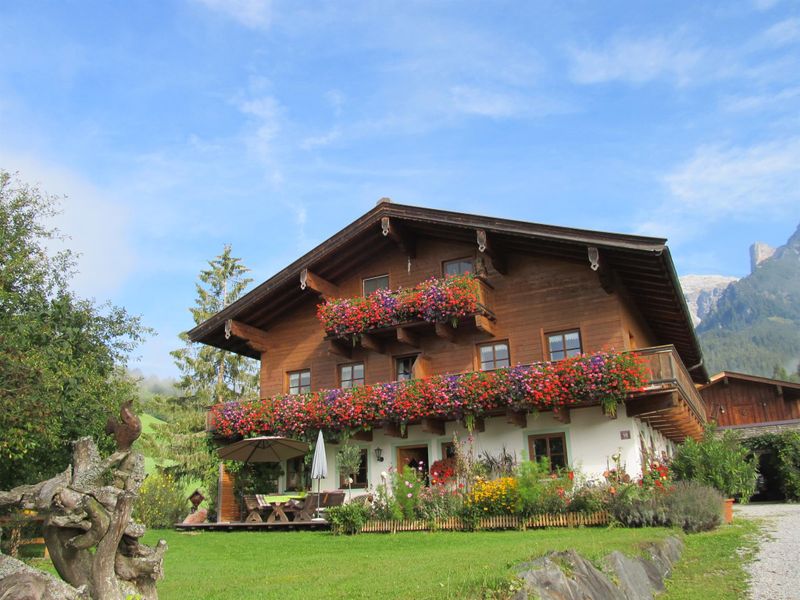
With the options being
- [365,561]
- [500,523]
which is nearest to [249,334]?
[500,523]

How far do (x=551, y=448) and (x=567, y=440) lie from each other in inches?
21.1

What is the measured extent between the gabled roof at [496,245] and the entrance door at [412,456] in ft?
20.5

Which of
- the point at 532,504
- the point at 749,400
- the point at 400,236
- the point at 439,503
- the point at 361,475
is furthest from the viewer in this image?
the point at 749,400

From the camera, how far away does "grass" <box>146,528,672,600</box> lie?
281 inches

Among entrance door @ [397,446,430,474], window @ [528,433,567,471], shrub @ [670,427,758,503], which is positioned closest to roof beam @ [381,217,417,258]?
entrance door @ [397,446,430,474]

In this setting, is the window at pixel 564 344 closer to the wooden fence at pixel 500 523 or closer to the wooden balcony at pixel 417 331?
the wooden balcony at pixel 417 331

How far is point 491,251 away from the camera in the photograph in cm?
2008

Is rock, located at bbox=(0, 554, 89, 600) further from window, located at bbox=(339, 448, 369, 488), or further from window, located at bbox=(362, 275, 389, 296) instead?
window, located at bbox=(362, 275, 389, 296)

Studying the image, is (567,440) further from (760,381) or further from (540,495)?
(760,381)

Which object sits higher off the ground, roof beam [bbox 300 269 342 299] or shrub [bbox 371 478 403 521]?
roof beam [bbox 300 269 342 299]

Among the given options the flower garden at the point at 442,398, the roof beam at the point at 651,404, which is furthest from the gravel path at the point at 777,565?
the flower garden at the point at 442,398

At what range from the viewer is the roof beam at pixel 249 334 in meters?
22.9

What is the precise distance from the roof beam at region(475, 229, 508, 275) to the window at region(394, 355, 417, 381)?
3789 mm

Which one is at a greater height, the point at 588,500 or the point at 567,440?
the point at 567,440
